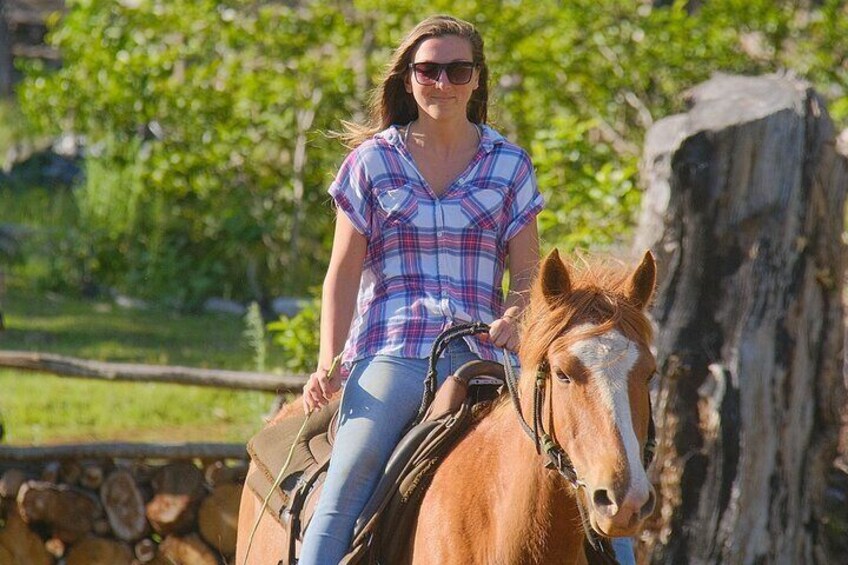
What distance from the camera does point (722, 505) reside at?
5590 millimetres

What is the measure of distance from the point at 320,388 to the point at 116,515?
2776mm

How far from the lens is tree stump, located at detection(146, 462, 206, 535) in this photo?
246 inches

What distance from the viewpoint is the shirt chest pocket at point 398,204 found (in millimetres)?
3836

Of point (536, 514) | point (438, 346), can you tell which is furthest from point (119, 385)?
point (536, 514)

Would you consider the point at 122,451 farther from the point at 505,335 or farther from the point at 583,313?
the point at 583,313

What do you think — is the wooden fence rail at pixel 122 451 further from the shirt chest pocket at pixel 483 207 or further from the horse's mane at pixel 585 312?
the horse's mane at pixel 585 312

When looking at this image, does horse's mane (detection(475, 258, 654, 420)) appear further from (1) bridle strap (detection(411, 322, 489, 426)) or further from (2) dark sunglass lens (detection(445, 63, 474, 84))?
(2) dark sunglass lens (detection(445, 63, 474, 84))

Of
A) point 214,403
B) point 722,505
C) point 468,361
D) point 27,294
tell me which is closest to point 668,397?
point 722,505

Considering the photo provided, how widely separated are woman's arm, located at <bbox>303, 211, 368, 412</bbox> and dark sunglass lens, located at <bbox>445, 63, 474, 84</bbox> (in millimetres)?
487

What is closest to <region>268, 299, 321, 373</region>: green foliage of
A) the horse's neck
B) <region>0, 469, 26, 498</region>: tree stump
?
<region>0, 469, 26, 498</region>: tree stump

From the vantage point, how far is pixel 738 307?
5.57 metres

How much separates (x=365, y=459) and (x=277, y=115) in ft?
27.7

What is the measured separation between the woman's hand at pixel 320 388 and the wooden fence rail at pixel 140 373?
2930mm

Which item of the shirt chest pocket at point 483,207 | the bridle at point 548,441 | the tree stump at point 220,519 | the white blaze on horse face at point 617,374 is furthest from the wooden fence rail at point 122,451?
the white blaze on horse face at point 617,374
